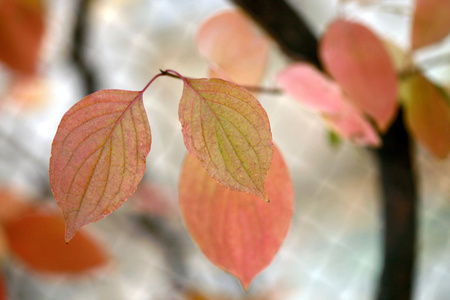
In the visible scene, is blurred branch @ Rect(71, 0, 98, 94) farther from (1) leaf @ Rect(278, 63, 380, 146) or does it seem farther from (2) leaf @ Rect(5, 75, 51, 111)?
(1) leaf @ Rect(278, 63, 380, 146)

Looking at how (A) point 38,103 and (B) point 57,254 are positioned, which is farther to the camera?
(A) point 38,103

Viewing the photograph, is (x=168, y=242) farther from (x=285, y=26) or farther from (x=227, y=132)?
(x=227, y=132)

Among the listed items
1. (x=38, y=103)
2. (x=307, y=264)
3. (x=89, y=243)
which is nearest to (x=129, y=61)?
(x=38, y=103)

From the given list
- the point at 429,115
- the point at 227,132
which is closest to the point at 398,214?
the point at 429,115

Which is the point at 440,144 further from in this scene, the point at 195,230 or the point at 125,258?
the point at 125,258

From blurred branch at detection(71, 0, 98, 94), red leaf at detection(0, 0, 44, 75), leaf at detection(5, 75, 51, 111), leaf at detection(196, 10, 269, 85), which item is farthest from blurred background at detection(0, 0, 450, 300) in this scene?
leaf at detection(196, 10, 269, 85)

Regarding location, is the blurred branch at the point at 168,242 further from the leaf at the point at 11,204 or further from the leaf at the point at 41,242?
the leaf at the point at 41,242
